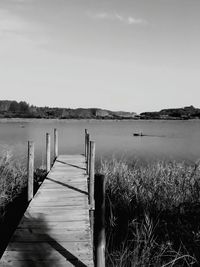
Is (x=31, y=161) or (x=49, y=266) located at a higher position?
(x=31, y=161)

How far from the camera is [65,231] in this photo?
4.84 m

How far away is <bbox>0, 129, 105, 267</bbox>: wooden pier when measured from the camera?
390 cm

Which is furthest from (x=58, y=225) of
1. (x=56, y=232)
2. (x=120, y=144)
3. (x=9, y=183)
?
(x=120, y=144)

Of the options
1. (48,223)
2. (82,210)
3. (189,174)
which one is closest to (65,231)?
(48,223)

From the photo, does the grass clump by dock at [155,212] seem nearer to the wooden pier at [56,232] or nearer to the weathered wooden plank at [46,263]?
the wooden pier at [56,232]

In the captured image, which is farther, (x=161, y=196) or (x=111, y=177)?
(x=111, y=177)

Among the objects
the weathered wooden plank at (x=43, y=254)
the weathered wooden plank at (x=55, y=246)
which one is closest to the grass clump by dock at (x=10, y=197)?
Result: the weathered wooden plank at (x=55, y=246)

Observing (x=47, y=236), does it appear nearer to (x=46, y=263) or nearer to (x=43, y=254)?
(x=43, y=254)

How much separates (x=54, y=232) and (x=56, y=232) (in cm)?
3

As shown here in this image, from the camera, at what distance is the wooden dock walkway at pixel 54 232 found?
392 centimetres

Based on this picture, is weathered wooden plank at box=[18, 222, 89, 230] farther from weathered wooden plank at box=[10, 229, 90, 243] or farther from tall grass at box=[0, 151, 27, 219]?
tall grass at box=[0, 151, 27, 219]

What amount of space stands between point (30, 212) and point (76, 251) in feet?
6.17

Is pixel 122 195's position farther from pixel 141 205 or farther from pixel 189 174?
pixel 189 174

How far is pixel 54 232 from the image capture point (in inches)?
188
